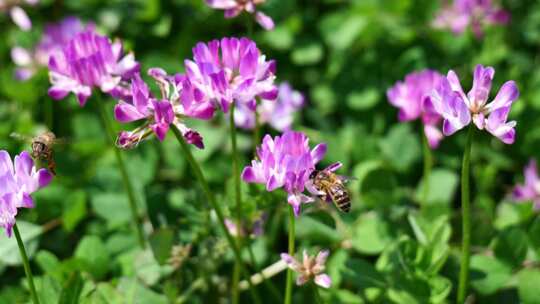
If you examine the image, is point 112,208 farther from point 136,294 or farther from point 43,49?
point 43,49

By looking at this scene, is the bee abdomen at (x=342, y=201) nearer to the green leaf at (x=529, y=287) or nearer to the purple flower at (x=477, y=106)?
the purple flower at (x=477, y=106)

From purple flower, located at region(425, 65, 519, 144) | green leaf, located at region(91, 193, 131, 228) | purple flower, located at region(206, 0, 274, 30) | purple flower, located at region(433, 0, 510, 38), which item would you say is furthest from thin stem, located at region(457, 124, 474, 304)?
purple flower, located at region(433, 0, 510, 38)

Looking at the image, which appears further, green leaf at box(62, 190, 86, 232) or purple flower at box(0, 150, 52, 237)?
green leaf at box(62, 190, 86, 232)

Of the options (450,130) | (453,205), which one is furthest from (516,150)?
(450,130)

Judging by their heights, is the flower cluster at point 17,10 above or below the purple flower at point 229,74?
above

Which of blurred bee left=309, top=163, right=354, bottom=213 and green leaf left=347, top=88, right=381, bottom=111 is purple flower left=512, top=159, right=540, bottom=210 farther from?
blurred bee left=309, top=163, right=354, bottom=213

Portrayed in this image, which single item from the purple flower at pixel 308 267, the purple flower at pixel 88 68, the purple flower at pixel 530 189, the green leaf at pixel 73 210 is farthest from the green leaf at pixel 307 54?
the purple flower at pixel 308 267

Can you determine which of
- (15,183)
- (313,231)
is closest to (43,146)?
(15,183)
